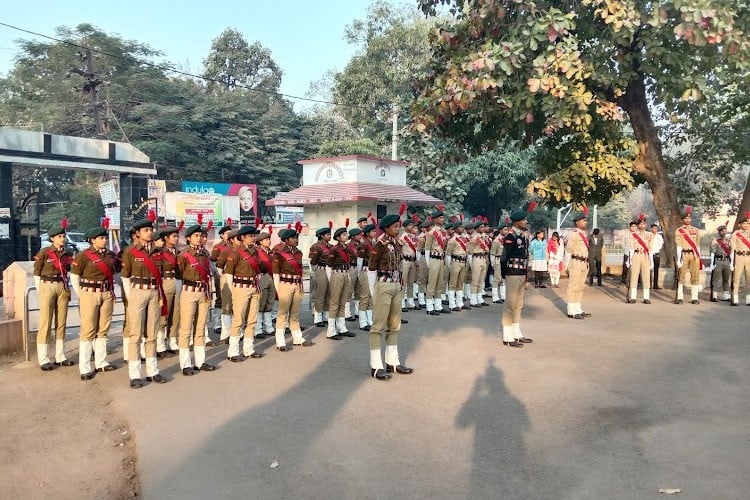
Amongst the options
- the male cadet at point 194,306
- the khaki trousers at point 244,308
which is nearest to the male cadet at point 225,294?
the khaki trousers at point 244,308

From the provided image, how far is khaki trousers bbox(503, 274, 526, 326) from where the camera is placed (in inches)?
339

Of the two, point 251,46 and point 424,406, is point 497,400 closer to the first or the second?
point 424,406

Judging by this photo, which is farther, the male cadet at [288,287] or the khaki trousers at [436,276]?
the khaki trousers at [436,276]

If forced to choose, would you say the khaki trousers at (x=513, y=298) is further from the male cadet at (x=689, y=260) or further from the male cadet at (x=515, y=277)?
the male cadet at (x=689, y=260)

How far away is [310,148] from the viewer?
39.2 meters

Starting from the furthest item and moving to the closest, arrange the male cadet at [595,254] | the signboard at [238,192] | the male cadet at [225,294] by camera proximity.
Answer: the signboard at [238,192]
the male cadet at [595,254]
the male cadet at [225,294]

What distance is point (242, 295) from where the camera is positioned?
8.01 metres

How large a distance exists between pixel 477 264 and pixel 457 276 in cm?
81

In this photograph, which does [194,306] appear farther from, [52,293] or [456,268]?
[456,268]

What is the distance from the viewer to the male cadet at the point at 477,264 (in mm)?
13023

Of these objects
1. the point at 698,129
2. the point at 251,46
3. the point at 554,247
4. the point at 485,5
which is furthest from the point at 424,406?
the point at 251,46

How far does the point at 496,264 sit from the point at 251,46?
125 feet

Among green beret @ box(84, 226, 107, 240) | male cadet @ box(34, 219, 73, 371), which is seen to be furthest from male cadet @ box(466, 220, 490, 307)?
male cadet @ box(34, 219, 73, 371)

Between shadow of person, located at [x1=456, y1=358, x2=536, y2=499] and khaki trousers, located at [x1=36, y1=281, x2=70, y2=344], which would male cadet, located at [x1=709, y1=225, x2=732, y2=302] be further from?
khaki trousers, located at [x1=36, y1=281, x2=70, y2=344]
